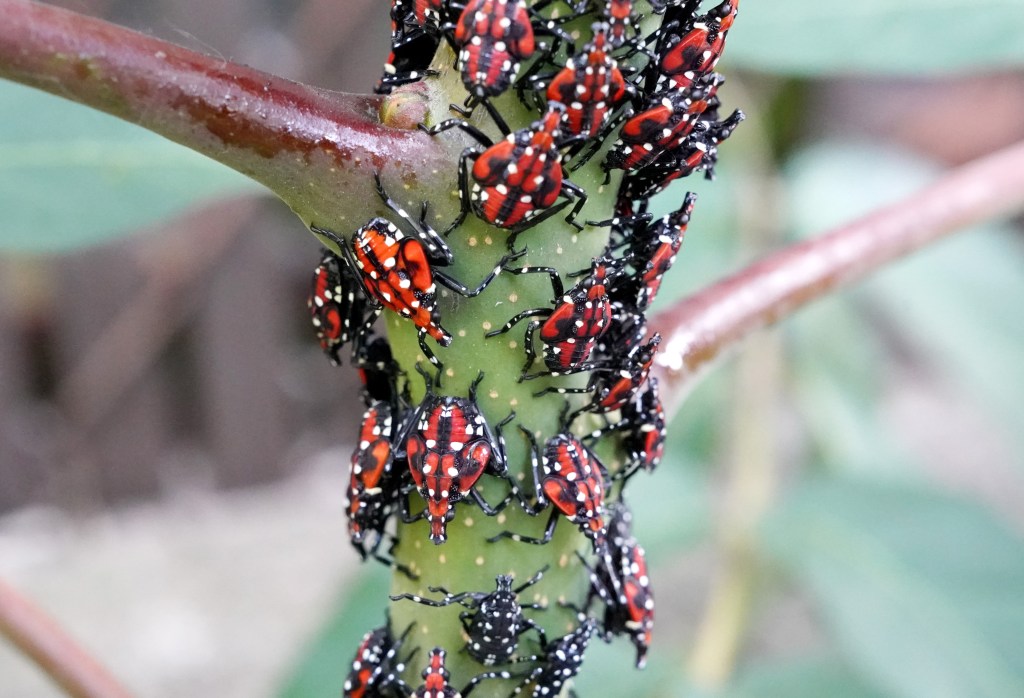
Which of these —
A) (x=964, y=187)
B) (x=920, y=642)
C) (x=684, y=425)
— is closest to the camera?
(x=964, y=187)

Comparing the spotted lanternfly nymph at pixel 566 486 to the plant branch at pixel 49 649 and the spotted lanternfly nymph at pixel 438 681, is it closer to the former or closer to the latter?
the spotted lanternfly nymph at pixel 438 681

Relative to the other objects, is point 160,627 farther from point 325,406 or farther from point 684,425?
point 684,425

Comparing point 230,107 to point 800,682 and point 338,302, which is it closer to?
point 338,302

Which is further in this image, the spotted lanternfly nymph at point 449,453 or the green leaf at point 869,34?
the green leaf at point 869,34

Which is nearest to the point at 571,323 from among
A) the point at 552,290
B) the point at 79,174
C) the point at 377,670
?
the point at 552,290

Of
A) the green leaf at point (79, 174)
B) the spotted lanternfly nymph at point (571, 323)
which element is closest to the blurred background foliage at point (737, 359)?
the green leaf at point (79, 174)

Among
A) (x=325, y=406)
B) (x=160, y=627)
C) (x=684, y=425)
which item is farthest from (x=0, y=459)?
(x=684, y=425)
